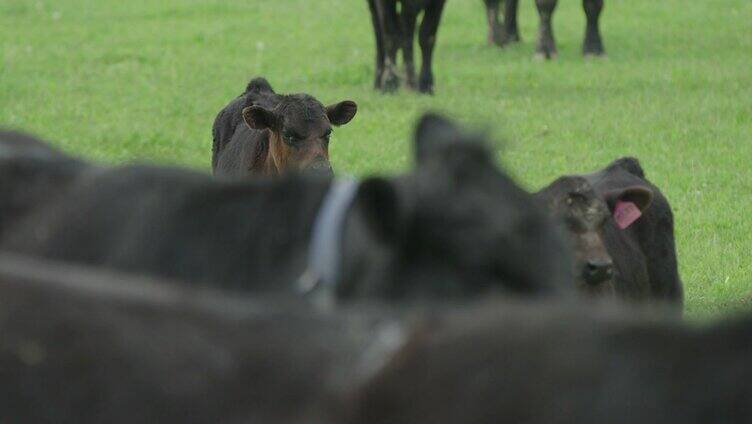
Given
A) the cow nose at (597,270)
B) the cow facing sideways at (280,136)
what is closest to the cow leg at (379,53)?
the cow facing sideways at (280,136)

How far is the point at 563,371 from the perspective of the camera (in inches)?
77.4

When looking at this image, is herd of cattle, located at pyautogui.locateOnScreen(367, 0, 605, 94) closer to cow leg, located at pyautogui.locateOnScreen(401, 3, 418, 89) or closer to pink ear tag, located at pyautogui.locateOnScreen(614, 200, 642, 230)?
cow leg, located at pyautogui.locateOnScreen(401, 3, 418, 89)

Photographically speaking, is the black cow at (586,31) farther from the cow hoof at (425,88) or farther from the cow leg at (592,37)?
the cow hoof at (425,88)

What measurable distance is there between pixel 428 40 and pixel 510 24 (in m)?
4.96

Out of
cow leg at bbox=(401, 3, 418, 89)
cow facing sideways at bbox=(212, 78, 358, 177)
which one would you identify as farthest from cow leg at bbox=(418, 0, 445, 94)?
cow facing sideways at bbox=(212, 78, 358, 177)

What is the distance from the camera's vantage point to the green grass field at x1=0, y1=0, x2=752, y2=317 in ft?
38.5

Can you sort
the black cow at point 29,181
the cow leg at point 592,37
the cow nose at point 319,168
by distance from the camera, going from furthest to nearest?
the cow leg at point 592,37 < the cow nose at point 319,168 < the black cow at point 29,181

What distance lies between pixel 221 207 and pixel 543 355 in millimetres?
885

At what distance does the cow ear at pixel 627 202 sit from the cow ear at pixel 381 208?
4139 mm

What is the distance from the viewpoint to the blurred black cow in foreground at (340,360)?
1.95 metres

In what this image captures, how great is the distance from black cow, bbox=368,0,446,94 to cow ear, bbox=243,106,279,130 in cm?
778

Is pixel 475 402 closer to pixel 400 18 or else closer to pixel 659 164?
pixel 659 164

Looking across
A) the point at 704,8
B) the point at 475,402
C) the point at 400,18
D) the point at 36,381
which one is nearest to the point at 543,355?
the point at 475,402

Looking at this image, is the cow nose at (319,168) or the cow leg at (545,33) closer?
the cow nose at (319,168)
